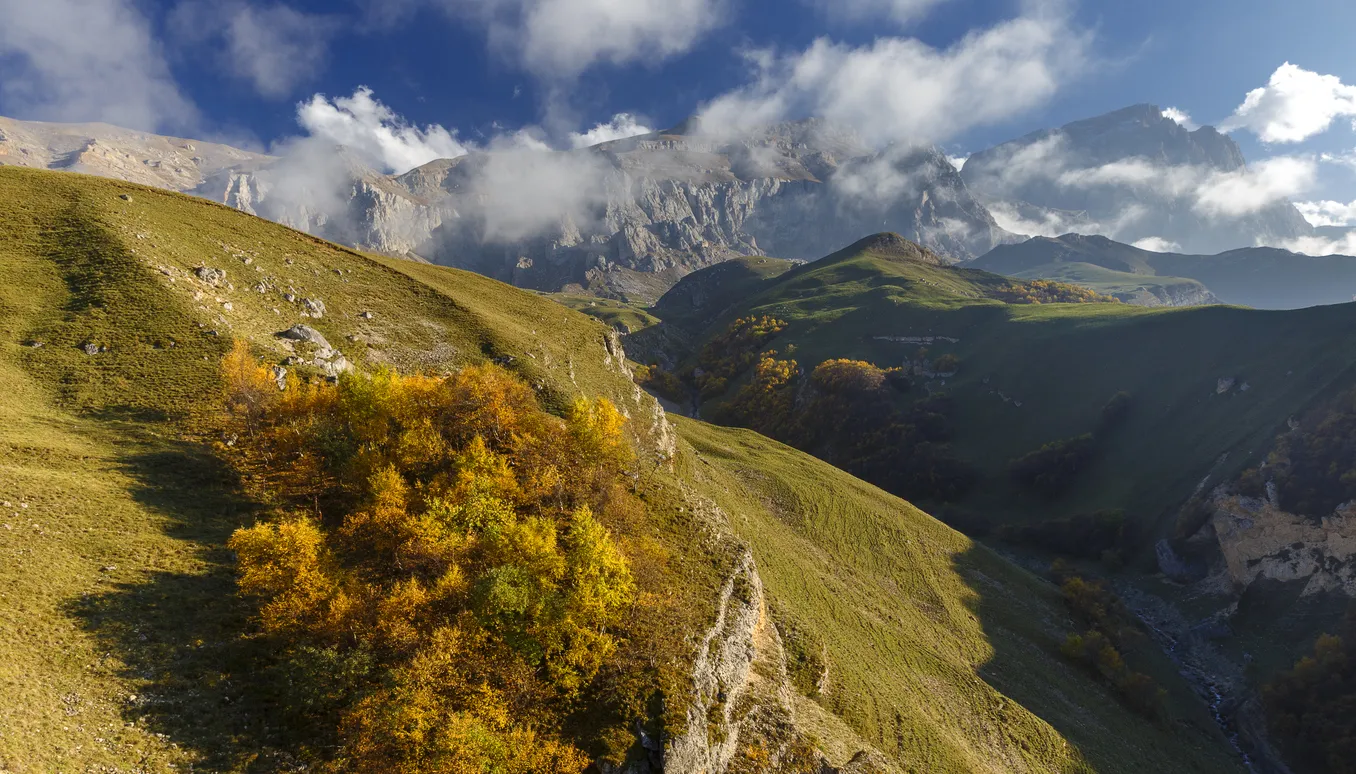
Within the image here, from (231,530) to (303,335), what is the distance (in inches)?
1242

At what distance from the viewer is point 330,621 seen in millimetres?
28703

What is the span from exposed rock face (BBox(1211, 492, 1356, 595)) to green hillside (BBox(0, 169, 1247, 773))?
2965 cm

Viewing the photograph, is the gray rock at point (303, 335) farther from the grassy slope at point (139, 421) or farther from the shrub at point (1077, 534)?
the shrub at point (1077, 534)

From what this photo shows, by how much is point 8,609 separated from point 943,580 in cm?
10169

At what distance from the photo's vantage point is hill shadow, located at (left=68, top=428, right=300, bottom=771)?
23.9 m

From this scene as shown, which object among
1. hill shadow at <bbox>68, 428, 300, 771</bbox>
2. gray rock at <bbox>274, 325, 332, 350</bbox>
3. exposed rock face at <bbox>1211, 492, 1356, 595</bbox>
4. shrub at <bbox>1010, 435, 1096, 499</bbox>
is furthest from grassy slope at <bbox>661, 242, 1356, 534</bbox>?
hill shadow at <bbox>68, 428, 300, 771</bbox>

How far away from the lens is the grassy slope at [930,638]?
56031 mm

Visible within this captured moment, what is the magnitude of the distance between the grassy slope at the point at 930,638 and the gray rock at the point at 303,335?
50008 millimetres

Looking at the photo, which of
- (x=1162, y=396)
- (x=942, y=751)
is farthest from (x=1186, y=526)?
(x=942, y=751)

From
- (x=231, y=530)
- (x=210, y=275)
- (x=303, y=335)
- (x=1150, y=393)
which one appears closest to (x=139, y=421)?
(x=231, y=530)

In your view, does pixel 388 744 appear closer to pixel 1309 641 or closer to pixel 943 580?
pixel 943 580

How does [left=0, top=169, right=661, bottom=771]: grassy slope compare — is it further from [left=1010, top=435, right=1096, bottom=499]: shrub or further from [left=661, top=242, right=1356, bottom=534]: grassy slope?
[left=661, top=242, right=1356, bottom=534]: grassy slope

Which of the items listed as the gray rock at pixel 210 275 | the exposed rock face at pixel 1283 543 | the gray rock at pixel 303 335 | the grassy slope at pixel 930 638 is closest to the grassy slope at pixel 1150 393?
the exposed rock face at pixel 1283 543

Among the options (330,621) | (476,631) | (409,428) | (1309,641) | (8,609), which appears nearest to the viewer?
(8,609)
